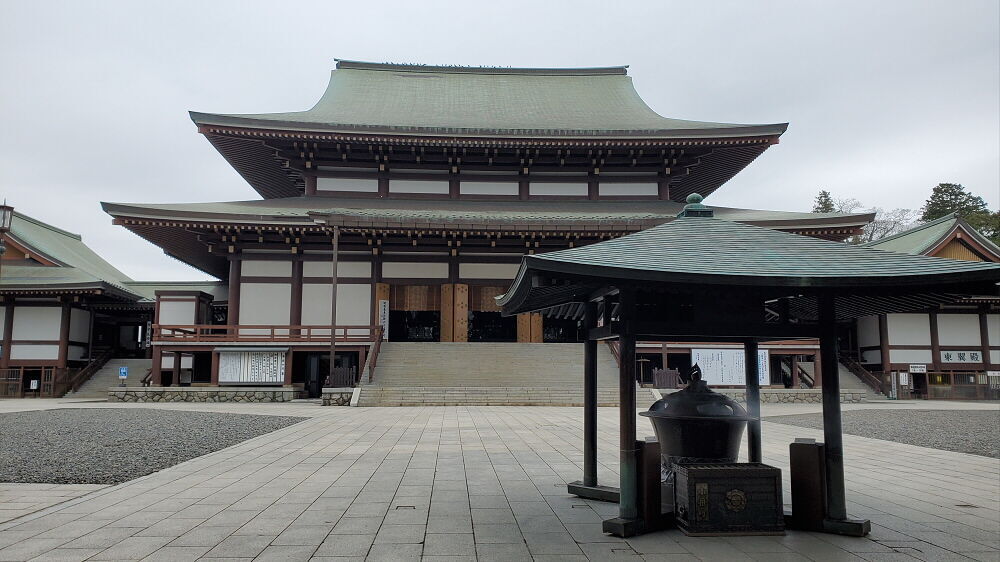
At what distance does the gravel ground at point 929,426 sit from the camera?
35.6 feet

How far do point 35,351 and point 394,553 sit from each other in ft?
85.7

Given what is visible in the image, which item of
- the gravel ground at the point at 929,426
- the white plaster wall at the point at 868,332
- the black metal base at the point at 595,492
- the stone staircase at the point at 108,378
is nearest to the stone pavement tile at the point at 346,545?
the black metal base at the point at 595,492

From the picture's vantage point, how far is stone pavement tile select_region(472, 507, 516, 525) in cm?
545

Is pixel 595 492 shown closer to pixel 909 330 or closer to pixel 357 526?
pixel 357 526

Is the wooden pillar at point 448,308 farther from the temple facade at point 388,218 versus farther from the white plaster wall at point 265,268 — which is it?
the white plaster wall at point 265,268

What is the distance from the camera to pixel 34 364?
2450 centimetres

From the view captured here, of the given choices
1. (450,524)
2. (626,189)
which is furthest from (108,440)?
(626,189)

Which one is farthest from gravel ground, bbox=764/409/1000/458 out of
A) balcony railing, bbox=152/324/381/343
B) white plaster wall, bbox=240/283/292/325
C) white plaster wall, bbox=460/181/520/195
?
white plaster wall, bbox=240/283/292/325

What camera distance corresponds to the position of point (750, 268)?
4742 mm

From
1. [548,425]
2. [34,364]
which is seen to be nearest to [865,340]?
[548,425]

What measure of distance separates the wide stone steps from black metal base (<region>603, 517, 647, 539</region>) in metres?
13.4

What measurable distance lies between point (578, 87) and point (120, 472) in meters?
27.5

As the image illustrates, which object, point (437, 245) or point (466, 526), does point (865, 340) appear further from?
point (466, 526)

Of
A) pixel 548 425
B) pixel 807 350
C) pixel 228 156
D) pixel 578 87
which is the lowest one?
pixel 548 425
